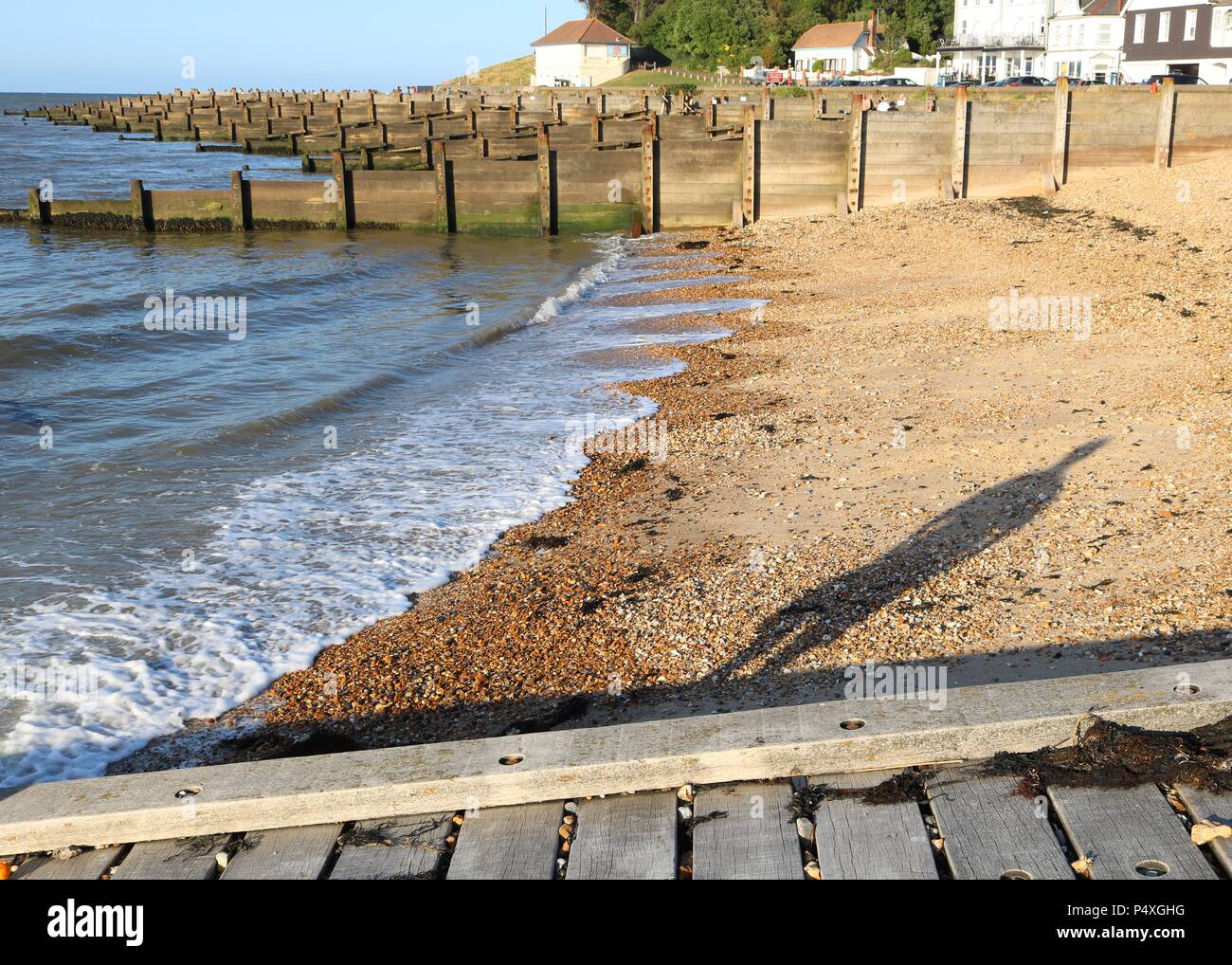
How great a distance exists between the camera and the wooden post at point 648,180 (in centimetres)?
2888

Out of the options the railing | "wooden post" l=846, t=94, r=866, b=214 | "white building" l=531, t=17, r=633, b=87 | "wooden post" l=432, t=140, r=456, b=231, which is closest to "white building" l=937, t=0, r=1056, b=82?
the railing

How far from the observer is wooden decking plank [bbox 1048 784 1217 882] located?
2.97 meters

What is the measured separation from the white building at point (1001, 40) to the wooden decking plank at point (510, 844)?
81323 mm

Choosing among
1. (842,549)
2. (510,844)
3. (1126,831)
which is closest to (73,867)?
(510,844)

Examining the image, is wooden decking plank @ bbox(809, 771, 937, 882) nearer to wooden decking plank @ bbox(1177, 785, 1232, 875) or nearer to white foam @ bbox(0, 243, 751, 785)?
wooden decking plank @ bbox(1177, 785, 1232, 875)

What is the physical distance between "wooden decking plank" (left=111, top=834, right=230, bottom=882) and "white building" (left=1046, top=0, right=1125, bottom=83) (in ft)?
246

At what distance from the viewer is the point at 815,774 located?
3.46 m

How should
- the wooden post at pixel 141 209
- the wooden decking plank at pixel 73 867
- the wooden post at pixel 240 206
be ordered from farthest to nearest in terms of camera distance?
the wooden post at pixel 141 209, the wooden post at pixel 240 206, the wooden decking plank at pixel 73 867

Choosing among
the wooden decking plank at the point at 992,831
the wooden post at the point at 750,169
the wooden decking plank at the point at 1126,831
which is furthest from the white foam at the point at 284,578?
the wooden post at the point at 750,169

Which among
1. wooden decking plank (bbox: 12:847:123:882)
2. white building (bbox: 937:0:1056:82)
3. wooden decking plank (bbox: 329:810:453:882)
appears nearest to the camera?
wooden decking plank (bbox: 329:810:453:882)

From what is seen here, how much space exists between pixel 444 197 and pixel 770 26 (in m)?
79.9

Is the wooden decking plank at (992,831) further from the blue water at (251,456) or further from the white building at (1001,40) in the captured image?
the white building at (1001,40)

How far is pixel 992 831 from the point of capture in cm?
317
